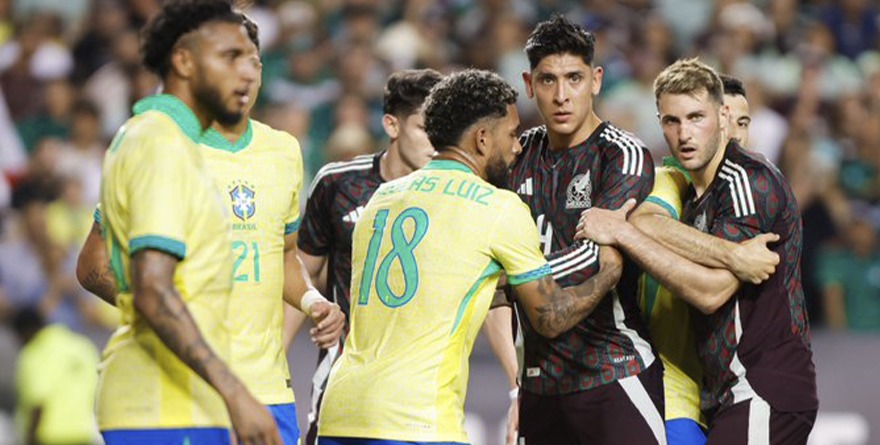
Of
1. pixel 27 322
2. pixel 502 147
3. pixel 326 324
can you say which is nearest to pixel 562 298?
pixel 502 147

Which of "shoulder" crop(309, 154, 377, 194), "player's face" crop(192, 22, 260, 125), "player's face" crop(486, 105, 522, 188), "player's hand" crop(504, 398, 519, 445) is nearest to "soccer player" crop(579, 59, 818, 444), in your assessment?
"player's face" crop(486, 105, 522, 188)

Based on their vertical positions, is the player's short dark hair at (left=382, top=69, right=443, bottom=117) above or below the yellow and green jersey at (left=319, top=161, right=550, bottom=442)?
above

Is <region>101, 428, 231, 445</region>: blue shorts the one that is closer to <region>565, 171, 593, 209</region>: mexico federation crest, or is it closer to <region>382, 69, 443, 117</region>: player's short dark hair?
<region>565, 171, 593, 209</region>: mexico federation crest

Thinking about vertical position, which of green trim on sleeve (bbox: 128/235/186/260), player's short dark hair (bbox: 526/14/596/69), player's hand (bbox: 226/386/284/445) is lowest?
player's hand (bbox: 226/386/284/445)

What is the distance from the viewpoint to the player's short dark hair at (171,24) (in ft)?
17.0

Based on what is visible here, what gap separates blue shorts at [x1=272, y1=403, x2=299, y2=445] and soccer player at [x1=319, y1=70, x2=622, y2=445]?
19.1 inches

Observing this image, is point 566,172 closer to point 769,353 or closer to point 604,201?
point 604,201

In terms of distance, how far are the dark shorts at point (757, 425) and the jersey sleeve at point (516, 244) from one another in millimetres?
1314

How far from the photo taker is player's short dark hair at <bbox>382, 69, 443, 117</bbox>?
7832 millimetres

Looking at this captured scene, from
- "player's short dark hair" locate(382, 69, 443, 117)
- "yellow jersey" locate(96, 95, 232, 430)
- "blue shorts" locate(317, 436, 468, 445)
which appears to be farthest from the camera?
"player's short dark hair" locate(382, 69, 443, 117)

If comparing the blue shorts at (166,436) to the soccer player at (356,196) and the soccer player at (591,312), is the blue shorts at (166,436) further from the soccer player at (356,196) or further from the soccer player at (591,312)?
the soccer player at (356,196)

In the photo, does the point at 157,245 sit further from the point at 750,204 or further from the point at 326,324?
the point at 750,204

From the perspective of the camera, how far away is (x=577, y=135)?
273 inches

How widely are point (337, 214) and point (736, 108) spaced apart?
216cm
